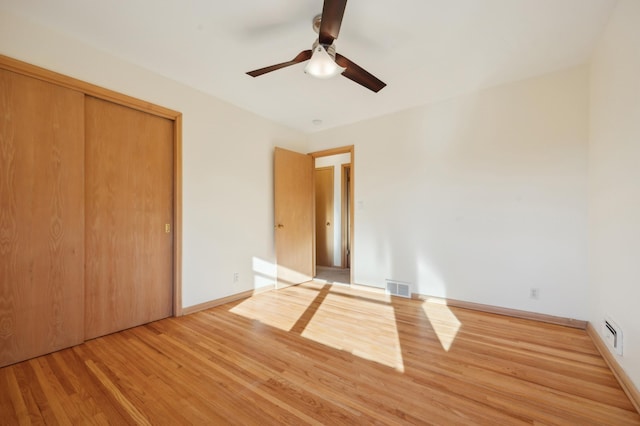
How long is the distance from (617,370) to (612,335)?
218 mm

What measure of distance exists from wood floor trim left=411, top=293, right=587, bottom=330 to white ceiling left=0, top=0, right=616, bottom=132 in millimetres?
2467

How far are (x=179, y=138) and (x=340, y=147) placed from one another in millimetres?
2281

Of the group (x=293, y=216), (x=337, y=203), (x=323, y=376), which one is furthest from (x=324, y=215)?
(x=323, y=376)

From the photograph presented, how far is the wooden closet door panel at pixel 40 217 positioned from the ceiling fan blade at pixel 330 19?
209 centimetres

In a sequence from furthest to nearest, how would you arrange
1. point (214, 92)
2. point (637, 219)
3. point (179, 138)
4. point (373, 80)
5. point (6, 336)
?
point (214, 92) < point (179, 138) < point (373, 80) < point (6, 336) < point (637, 219)

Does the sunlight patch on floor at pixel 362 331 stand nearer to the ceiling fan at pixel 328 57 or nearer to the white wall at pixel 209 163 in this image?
the white wall at pixel 209 163

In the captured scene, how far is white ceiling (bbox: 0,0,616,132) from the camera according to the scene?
71.1 inches

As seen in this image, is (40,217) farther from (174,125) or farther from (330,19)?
(330,19)

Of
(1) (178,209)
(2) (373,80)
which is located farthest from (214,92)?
(2) (373,80)

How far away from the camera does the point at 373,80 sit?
7.10ft

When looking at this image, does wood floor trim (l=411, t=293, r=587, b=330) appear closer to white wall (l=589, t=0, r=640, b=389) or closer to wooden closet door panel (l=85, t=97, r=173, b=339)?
white wall (l=589, t=0, r=640, b=389)

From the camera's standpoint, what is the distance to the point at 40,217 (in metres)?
1.99

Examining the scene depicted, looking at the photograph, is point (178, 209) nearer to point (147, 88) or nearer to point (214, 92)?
point (147, 88)

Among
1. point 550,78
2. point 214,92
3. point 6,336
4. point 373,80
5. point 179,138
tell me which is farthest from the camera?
point 214,92
